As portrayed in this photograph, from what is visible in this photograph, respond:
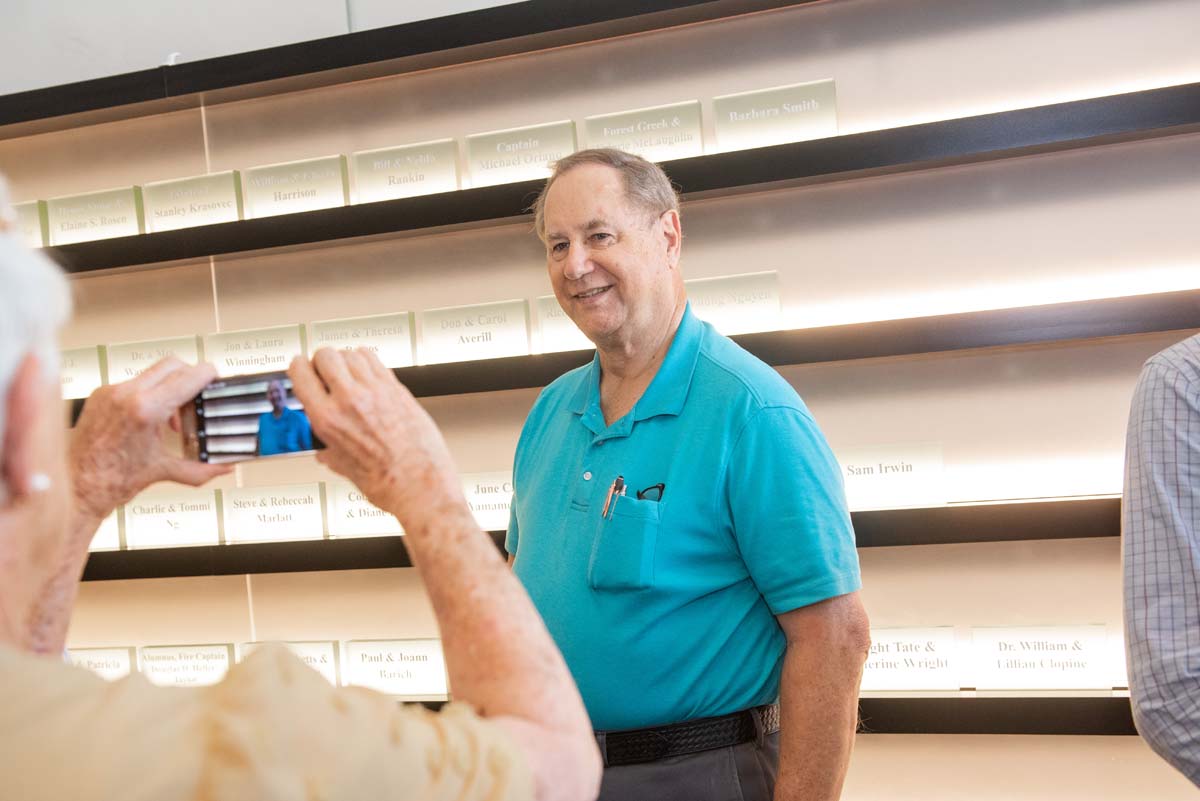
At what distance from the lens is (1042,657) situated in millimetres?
2070

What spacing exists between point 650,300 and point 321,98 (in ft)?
4.53

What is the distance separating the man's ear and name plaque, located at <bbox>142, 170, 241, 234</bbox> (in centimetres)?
210

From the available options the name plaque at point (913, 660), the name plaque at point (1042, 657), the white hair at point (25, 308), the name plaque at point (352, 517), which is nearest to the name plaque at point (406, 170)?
the name plaque at point (352, 517)

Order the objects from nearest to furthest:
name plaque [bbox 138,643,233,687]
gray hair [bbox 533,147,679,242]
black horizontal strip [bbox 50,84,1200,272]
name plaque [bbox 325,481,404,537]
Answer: gray hair [bbox 533,147,679,242], black horizontal strip [bbox 50,84,1200,272], name plaque [bbox 325,481,404,537], name plaque [bbox 138,643,233,687]

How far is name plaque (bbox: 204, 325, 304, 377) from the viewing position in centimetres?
254

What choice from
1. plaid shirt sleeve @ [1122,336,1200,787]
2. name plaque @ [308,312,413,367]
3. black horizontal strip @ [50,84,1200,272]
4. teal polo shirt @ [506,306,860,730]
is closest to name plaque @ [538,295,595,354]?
black horizontal strip @ [50,84,1200,272]

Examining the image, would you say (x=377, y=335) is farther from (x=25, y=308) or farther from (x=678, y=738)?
(x=25, y=308)

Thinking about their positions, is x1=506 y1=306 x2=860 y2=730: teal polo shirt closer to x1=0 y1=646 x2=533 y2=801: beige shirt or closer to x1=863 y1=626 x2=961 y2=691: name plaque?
x1=863 y1=626 x2=961 y2=691: name plaque

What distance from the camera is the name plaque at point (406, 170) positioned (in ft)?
8.00

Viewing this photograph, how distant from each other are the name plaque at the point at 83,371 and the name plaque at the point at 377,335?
63 centimetres

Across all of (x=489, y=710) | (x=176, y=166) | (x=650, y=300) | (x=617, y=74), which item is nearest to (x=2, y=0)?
(x=176, y=166)

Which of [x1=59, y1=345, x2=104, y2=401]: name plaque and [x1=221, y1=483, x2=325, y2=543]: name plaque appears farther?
[x1=59, y1=345, x2=104, y2=401]: name plaque

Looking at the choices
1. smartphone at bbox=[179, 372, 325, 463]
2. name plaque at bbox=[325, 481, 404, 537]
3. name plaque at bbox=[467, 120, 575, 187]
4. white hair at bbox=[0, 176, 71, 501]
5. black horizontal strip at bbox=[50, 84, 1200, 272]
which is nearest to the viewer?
white hair at bbox=[0, 176, 71, 501]

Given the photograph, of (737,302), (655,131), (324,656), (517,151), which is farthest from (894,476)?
(324,656)
